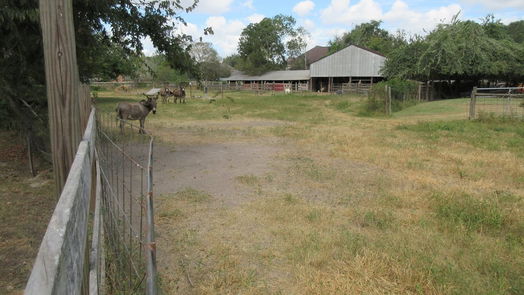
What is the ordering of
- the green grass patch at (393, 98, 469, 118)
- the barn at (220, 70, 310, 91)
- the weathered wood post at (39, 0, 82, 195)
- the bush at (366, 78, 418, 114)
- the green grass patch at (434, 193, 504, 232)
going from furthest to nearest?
the barn at (220, 70, 310, 91) < the bush at (366, 78, 418, 114) < the green grass patch at (393, 98, 469, 118) < the green grass patch at (434, 193, 504, 232) < the weathered wood post at (39, 0, 82, 195)

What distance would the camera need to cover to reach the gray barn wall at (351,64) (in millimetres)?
42594

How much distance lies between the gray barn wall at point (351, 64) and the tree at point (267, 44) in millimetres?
20005

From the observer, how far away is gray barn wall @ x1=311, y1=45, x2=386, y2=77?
140 feet

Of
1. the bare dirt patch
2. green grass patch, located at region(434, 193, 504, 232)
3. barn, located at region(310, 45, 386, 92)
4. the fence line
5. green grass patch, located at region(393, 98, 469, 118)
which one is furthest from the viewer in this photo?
barn, located at region(310, 45, 386, 92)

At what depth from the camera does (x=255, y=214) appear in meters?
5.68

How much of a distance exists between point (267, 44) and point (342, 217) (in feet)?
249

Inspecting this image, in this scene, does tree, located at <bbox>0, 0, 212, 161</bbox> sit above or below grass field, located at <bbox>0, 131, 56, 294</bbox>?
above

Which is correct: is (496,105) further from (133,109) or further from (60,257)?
(60,257)

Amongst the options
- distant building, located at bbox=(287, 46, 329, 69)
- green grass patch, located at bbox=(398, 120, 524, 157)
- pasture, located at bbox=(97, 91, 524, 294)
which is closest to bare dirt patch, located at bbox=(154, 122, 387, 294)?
pasture, located at bbox=(97, 91, 524, 294)

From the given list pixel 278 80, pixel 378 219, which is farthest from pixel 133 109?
pixel 278 80

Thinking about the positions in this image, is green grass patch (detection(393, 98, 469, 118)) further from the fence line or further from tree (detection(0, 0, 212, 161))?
the fence line

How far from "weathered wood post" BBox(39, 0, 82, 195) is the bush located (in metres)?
18.9

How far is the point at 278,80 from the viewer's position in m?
56.8

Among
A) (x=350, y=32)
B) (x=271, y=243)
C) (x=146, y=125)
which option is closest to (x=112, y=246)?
(x=271, y=243)
